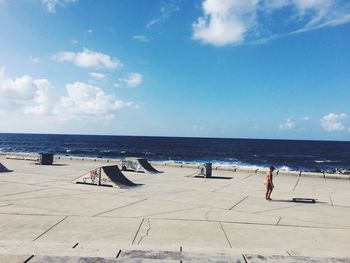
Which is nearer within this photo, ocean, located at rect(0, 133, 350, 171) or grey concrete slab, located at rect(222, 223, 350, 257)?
grey concrete slab, located at rect(222, 223, 350, 257)

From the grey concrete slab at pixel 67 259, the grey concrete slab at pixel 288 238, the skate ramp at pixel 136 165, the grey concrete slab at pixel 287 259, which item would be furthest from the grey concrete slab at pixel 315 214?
the skate ramp at pixel 136 165

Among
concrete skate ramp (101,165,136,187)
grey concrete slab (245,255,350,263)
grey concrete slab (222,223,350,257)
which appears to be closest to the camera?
grey concrete slab (245,255,350,263)

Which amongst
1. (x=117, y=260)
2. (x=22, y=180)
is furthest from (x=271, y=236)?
(x=22, y=180)

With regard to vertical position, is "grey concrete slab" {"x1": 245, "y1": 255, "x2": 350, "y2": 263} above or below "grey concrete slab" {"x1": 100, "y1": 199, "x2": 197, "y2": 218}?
above

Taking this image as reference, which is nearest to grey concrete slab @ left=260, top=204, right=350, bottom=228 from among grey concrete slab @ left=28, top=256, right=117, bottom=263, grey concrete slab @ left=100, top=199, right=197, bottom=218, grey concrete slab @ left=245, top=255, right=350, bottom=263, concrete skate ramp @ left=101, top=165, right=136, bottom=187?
grey concrete slab @ left=100, top=199, right=197, bottom=218

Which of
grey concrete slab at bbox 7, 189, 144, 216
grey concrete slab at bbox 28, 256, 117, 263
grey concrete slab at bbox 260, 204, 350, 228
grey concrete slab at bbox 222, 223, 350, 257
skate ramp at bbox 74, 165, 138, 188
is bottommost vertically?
grey concrete slab at bbox 222, 223, 350, 257

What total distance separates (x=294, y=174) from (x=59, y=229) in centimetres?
1744

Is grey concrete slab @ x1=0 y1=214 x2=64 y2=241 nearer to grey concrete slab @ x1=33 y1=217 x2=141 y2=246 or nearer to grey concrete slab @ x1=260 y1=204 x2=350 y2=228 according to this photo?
grey concrete slab @ x1=33 y1=217 x2=141 y2=246

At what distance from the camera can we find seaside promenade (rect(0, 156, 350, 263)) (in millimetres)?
5223

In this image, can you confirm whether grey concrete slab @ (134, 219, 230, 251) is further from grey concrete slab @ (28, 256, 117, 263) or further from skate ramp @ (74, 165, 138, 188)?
skate ramp @ (74, 165, 138, 188)

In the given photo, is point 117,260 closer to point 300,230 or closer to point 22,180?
point 300,230

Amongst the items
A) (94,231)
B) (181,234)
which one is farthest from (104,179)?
(181,234)

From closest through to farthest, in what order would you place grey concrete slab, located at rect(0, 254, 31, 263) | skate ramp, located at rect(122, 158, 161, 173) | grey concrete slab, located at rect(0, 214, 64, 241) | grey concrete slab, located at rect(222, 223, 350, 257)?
grey concrete slab, located at rect(0, 254, 31, 263), grey concrete slab, located at rect(222, 223, 350, 257), grey concrete slab, located at rect(0, 214, 64, 241), skate ramp, located at rect(122, 158, 161, 173)

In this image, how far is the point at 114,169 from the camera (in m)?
15.6
